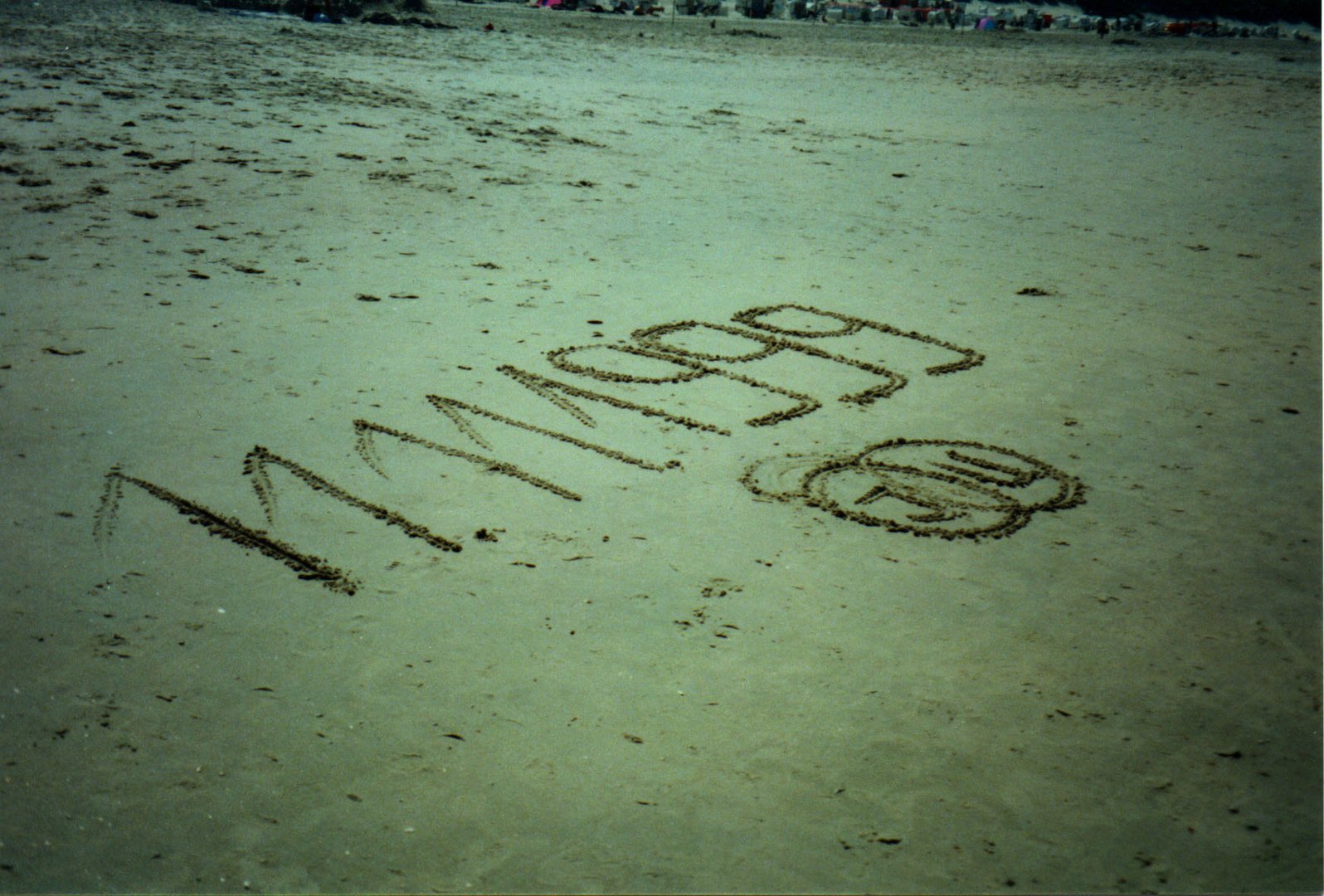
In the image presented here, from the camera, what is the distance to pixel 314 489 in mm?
3068

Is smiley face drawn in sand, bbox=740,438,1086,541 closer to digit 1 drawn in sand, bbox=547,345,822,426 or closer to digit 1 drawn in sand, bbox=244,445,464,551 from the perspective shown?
digit 1 drawn in sand, bbox=547,345,822,426

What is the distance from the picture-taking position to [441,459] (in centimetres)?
329

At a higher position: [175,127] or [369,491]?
[175,127]

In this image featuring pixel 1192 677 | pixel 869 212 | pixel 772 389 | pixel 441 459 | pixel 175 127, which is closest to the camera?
pixel 1192 677

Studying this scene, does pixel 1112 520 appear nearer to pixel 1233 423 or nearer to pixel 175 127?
pixel 1233 423

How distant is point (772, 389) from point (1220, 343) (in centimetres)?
204

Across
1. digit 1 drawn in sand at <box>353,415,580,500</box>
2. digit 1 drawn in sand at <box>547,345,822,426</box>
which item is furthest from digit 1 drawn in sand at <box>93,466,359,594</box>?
digit 1 drawn in sand at <box>547,345,822,426</box>

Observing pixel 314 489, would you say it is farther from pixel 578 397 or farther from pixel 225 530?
pixel 578 397

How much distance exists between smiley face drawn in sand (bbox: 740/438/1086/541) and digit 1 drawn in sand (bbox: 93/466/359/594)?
118 cm

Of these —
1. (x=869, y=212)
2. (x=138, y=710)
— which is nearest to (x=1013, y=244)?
(x=869, y=212)

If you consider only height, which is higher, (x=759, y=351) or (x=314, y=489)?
(x=759, y=351)

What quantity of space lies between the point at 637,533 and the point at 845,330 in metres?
1.91

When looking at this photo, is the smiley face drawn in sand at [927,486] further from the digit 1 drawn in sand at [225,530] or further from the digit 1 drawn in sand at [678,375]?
the digit 1 drawn in sand at [225,530]

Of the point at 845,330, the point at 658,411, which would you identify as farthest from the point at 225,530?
the point at 845,330
